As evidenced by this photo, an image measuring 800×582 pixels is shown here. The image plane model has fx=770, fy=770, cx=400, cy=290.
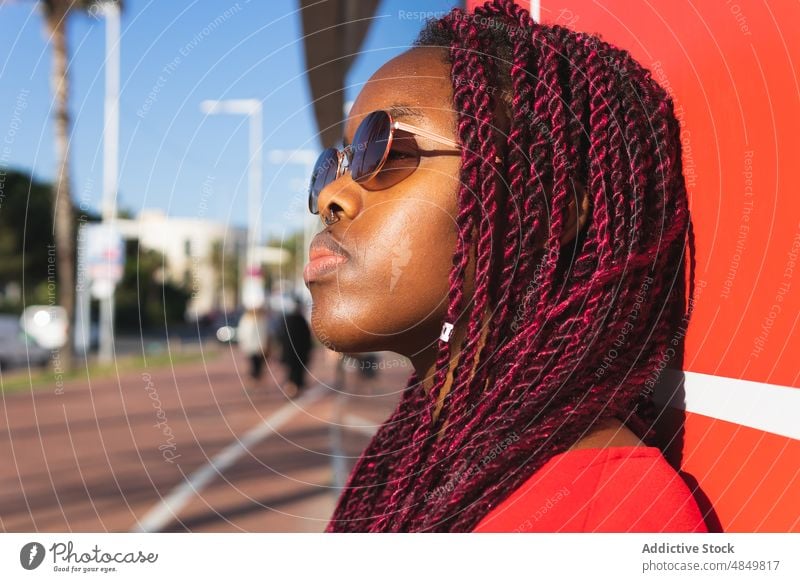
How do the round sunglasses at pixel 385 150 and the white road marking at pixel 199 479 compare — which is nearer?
the round sunglasses at pixel 385 150

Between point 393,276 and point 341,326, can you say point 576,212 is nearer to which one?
point 393,276

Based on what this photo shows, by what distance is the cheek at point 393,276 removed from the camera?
1.27 m

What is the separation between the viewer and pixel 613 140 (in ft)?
4.09

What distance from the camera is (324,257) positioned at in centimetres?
137

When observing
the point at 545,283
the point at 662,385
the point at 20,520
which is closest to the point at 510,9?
the point at 545,283

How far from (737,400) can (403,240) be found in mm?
573

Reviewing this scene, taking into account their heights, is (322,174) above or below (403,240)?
above

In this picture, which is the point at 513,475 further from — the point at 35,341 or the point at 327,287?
the point at 35,341

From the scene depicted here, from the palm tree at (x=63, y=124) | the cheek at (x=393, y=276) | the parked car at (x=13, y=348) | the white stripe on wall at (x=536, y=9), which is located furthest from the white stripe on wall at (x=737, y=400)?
the parked car at (x=13, y=348)

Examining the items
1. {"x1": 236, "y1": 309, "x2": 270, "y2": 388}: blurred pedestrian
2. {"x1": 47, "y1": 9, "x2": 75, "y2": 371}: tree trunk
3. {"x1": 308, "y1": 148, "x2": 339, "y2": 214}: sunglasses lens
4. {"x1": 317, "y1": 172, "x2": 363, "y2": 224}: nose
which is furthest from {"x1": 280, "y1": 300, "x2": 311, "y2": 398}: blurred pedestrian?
{"x1": 317, "y1": 172, "x2": 363, "y2": 224}: nose

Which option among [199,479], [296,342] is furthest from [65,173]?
[199,479]

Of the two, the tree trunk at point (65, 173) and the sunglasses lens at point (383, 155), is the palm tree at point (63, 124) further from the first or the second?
the sunglasses lens at point (383, 155)

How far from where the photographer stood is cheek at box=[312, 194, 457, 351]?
127cm
